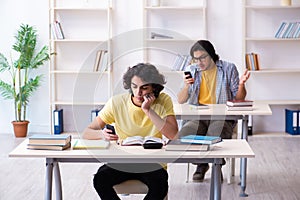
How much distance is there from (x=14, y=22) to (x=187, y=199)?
12.5ft

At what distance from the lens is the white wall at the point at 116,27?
721cm

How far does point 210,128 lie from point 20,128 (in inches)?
119

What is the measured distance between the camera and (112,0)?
287 inches

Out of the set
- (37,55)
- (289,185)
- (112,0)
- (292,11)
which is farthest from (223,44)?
(289,185)

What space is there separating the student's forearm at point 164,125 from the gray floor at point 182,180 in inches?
43.6

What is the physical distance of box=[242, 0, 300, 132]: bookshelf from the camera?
281 inches

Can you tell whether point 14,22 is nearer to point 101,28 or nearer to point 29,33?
point 29,33

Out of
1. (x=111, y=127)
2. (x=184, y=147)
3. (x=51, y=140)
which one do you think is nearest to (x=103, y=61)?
(x=111, y=127)

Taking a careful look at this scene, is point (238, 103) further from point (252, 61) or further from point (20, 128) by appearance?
point (20, 128)

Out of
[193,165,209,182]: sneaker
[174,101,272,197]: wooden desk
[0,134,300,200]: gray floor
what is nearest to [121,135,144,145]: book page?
[0,134,300,200]: gray floor

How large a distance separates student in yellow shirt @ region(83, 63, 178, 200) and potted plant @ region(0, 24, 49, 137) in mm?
3627

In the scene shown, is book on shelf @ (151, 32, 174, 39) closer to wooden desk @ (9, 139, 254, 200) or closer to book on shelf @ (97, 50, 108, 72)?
book on shelf @ (97, 50, 108, 72)

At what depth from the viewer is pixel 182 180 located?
5.09 m

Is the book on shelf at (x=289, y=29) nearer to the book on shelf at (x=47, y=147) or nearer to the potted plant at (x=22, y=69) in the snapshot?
the potted plant at (x=22, y=69)
